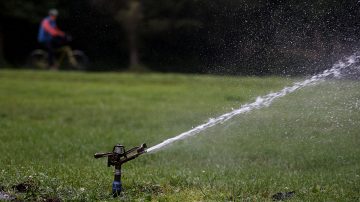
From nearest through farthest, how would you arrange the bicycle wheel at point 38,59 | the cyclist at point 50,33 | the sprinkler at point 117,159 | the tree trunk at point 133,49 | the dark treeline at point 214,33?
the sprinkler at point 117,159, the dark treeline at point 214,33, the tree trunk at point 133,49, the cyclist at point 50,33, the bicycle wheel at point 38,59

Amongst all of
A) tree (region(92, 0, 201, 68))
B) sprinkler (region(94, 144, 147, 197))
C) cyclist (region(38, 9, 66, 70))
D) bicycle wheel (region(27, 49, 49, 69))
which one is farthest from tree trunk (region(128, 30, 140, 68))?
sprinkler (region(94, 144, 147, 197))

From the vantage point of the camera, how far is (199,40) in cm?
1340

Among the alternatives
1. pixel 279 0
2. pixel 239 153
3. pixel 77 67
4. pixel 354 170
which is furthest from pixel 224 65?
pixel 77 67

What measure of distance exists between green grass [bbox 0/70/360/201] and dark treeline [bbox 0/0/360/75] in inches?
15.4

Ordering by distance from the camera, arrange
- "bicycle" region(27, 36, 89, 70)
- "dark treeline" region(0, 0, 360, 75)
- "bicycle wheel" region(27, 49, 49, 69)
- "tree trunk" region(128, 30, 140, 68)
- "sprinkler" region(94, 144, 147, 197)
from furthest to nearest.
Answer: "bicycle wheel" region(27, 49, 49, 69), "bicycle" region(27, 36, 89, 70), "tree trunk" region(128, 30, 140, 68), "dark treeline" region(0, 0, 360, 75), "sprinkler" region(94, 144, 147, 197)

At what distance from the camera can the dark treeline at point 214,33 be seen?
29.1 ft

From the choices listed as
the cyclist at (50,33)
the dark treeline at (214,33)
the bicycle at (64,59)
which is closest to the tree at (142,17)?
the dark treeline at (214,33)

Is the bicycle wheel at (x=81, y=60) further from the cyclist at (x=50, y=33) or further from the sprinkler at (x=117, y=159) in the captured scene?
the sprinkler at (x=117, y=159)

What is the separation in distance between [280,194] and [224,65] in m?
4.96

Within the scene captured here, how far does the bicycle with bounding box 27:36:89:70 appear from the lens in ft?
71.4

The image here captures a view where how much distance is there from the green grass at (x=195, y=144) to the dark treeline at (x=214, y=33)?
1.29ft

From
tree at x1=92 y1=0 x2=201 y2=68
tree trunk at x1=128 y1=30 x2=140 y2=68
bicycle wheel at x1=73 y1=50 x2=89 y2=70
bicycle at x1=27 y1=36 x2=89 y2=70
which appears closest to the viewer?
tree at x1=92 y1=0 x2=201 y2=68

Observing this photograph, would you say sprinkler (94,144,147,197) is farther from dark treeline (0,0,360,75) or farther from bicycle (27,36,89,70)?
bicycle (27,36,89,70)

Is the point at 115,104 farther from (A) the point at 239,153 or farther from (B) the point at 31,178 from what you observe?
(B) the point at 31,178
